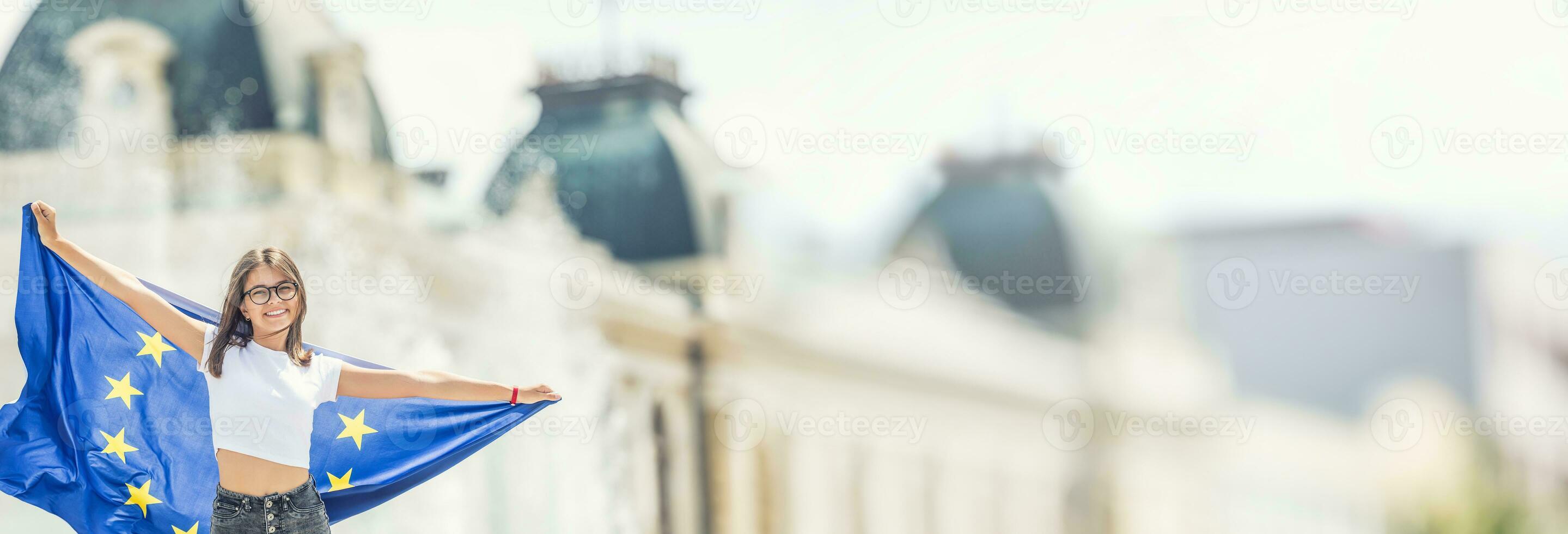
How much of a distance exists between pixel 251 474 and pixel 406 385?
1.35 feet

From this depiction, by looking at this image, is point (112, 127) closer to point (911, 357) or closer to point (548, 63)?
point (548, 63)

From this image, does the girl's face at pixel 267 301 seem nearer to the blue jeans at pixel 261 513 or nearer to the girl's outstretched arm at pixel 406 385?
the girl's outstretched arm at pixel 406 385

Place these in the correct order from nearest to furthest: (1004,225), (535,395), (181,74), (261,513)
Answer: (261,513) < (535,395) < (181,74) < (1004,225)

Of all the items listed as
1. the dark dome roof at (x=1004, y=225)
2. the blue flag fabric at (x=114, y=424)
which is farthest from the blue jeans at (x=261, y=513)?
the dark dome roof at (x=1004, y=225)

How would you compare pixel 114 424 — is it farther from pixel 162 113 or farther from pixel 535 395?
pixel 162 113

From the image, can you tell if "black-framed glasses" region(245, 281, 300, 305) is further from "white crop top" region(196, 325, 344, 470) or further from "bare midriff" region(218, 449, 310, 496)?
"bare midriff" region(218, 449, 310, 496)

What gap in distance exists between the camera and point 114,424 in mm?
3654

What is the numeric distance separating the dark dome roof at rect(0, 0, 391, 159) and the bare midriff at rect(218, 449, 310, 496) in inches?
260

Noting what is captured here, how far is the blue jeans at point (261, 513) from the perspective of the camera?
113 inches

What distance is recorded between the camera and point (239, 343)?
2.97 meters

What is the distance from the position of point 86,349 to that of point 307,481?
1183 millimetres

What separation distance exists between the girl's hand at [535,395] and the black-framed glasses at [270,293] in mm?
654

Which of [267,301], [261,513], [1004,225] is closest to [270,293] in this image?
[267,301]

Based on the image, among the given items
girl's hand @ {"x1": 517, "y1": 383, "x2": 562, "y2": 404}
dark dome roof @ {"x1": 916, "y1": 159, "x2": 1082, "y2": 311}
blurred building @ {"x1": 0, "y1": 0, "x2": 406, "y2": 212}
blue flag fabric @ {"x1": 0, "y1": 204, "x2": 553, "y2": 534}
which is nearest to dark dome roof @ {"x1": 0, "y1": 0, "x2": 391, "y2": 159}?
blurred building @ {"x1": 0, "y1": 0, "x2": 406, "y2": 212}
